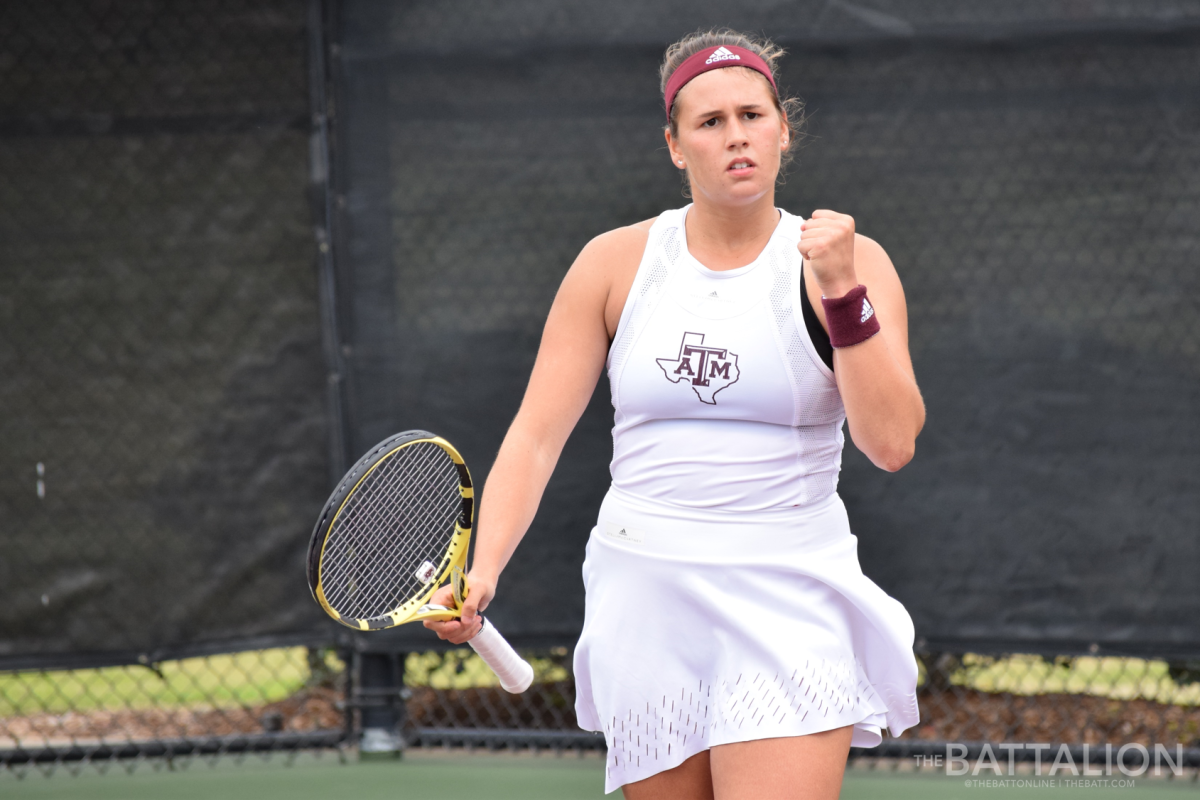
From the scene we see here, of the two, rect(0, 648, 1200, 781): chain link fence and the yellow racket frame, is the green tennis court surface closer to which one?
rect(0, 648, 1200, 781): chain link fence

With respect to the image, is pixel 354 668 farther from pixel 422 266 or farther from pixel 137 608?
pixel 422 266

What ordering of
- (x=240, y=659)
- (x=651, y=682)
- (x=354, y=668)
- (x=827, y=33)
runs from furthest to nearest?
(x=240, y=659) < (x=354, y=668) < (x=827, y=33) < (x=651, y=682)

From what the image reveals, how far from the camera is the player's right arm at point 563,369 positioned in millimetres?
1872

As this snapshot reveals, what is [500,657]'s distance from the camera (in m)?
1.85

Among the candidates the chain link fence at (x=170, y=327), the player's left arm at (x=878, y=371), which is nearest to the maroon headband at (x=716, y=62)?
the player's left arm at (x=878, y=371)

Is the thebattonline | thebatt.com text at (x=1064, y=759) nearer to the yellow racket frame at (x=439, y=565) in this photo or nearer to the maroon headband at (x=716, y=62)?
the yellow racket frame at (x=439, y=565)

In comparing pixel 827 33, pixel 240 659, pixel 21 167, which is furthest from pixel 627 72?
pixel 240 659

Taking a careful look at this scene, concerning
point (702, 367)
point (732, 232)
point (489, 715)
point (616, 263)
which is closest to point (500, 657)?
point (702, 367)

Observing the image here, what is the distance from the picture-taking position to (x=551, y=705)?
368 cm

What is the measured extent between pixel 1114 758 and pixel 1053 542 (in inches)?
27.2

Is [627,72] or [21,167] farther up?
[627,72]

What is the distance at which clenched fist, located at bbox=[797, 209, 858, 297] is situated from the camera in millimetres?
1555

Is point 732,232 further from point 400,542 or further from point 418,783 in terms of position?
point 418,783

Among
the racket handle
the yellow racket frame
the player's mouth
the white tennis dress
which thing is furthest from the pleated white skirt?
the player's mouth
